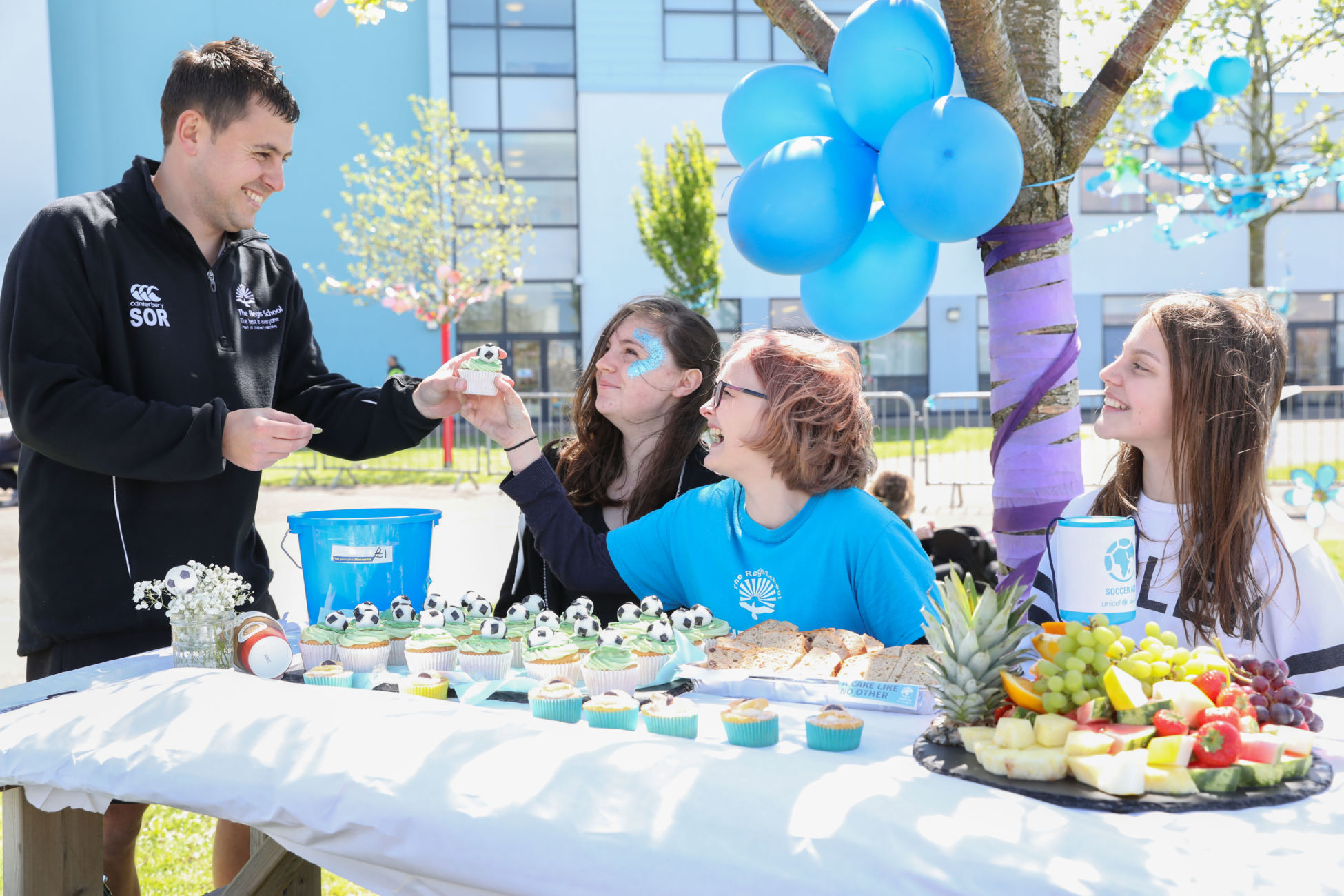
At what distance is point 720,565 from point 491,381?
0.79 meters

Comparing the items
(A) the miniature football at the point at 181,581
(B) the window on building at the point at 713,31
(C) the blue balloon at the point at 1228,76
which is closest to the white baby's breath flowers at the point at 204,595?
(A) the miniature football at the point at 181,581

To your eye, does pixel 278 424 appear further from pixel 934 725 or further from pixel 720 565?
pixel 934 725

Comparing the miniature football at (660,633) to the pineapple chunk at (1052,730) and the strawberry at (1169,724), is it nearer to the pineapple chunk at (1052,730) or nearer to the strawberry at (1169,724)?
the pineapple chunk at (1052,730)

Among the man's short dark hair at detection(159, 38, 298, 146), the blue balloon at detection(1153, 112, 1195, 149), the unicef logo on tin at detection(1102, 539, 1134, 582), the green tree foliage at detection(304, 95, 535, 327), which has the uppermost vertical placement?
the green tree foliage at detection(304, 95, 535, 327)

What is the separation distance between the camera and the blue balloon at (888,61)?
2.71 metres

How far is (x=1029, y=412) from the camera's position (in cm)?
321

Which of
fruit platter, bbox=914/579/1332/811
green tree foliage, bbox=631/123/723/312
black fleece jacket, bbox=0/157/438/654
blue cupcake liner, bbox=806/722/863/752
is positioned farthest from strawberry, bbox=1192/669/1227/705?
green tree foliage, bbox=631/123/723/312

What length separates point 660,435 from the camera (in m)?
3.30

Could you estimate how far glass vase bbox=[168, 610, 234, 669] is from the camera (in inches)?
88.7

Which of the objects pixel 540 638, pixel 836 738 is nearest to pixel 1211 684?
pixel 836 738

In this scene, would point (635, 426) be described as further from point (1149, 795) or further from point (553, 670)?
point (1149, 795)

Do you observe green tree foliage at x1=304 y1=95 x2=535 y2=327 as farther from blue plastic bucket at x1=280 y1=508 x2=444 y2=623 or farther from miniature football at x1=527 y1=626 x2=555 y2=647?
miniature football at x1=527 y1=626 x2=555 y2=647

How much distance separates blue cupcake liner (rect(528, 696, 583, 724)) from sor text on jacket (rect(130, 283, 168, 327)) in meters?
1.54

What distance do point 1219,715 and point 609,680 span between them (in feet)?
3.52
